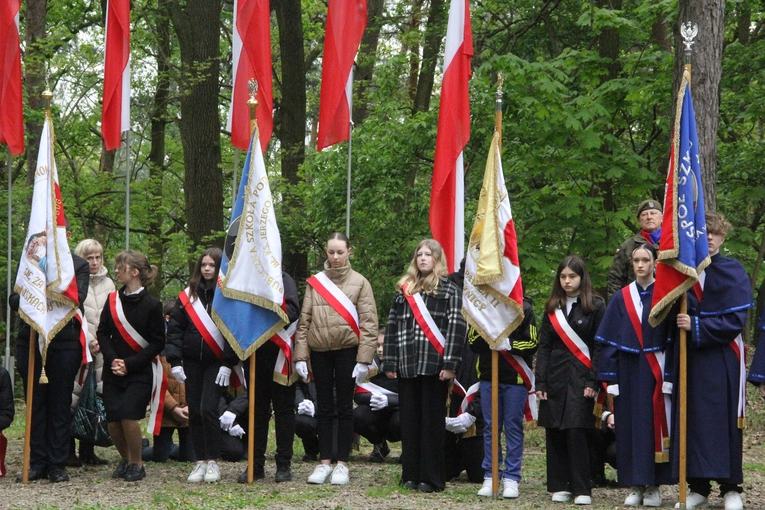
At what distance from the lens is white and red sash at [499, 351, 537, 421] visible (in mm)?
8148

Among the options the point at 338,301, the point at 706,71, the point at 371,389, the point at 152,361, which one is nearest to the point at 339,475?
the point at 338,301

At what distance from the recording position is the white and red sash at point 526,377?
26.7 feet

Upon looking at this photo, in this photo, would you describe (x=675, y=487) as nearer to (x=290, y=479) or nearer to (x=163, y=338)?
(x=290, y=479)

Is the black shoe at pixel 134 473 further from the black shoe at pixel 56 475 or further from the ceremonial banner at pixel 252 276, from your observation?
the ceremonial banner at pixel 252 276

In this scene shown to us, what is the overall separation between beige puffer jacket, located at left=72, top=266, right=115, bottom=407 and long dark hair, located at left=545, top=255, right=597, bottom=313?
4202mm

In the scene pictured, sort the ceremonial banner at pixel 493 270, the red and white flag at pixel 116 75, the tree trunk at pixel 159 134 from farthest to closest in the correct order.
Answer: the tree trunk at pixel 159 134 → the red and white flag at pixel 116 75 → the ceremonial banner at pixel 493 270

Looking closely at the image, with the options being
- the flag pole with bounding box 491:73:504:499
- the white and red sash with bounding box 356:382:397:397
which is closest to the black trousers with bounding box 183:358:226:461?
the white and red sash with bounding box 356:382:397:397

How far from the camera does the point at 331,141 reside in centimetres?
1080

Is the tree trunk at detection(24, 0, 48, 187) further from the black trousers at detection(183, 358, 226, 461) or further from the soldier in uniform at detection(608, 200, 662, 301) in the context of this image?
the soldier in uniform at detection(608, 200, 662, 301)

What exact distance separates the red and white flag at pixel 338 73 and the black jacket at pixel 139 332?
8.88 ft

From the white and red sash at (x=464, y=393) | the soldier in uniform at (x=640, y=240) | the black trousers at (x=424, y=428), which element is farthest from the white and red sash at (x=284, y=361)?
the soldier in uniform at (x=640, y=240)

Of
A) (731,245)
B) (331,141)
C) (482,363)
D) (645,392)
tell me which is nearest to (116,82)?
(331,141)

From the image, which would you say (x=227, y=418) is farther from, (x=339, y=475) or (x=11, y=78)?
(x=11, y=78)

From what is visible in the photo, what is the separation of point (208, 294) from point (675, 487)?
163 inches
